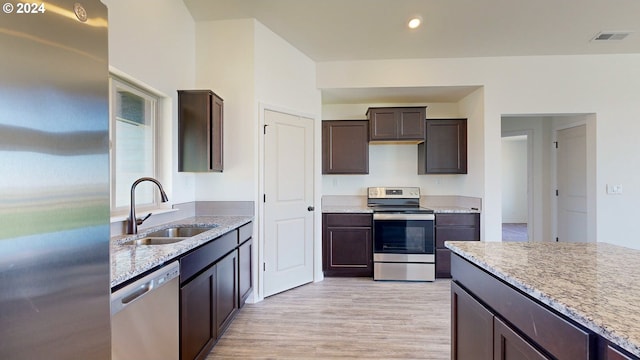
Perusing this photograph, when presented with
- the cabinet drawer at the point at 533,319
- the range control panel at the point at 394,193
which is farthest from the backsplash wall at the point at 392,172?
the cabinet drawer at the point at 533,319

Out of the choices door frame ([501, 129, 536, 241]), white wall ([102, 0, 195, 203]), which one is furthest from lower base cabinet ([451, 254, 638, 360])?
door frame ([501, 129, 536, 241])

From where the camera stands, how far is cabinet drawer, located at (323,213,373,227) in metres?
3.89

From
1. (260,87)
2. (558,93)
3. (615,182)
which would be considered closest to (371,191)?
(260,87)

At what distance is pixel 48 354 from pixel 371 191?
3964 mm

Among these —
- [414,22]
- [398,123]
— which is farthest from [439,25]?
[398,123]

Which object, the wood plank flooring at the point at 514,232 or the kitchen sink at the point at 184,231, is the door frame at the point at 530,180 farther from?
the kitchen sink at the point at 184,231

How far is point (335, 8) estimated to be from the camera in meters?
3.03

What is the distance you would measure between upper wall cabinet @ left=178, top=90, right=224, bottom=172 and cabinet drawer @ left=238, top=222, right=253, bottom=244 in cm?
65

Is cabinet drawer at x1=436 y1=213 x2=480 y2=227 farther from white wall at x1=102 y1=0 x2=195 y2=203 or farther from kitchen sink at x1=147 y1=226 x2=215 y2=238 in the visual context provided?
white wall at x1=102 y1=0 x2=195 y2=203

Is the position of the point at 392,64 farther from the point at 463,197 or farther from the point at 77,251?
the point at 77,251

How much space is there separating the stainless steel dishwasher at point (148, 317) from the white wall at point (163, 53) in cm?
143

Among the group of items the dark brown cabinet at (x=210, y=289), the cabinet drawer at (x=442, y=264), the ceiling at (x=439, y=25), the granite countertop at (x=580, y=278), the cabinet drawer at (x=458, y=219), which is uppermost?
the ceiling at (x=439, y=25)

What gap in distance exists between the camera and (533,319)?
3.30 ft

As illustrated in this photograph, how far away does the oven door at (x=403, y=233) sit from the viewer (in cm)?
378
